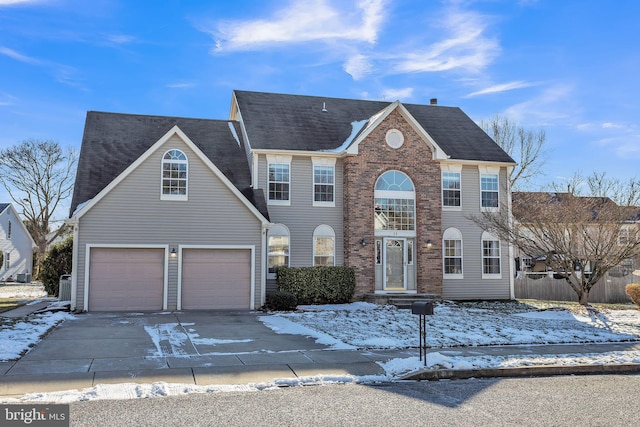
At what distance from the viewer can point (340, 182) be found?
74.8ft

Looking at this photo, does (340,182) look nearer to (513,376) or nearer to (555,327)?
(555,327)

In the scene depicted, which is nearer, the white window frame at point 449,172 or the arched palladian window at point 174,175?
the arched palladian window at point 174,175

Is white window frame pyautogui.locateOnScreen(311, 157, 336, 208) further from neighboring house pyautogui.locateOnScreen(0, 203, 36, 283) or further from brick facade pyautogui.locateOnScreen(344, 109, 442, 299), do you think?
neighboring house pyautogui.locateOnScreen(0, 203, 36, 283)

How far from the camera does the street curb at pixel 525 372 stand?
9.05 m

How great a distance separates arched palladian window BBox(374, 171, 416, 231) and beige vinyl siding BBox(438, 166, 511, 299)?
1.76m

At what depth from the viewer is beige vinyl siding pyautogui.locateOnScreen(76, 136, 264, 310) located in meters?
18.1

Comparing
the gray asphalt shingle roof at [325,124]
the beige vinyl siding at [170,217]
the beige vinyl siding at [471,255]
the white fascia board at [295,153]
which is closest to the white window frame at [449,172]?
the beige vinyl siding at [471,255]

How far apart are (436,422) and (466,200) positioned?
18405mm

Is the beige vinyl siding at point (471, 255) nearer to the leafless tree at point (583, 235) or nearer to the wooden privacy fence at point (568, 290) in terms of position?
the leafless tree at point (583, 235)

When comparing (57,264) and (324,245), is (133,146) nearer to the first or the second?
(57,264)

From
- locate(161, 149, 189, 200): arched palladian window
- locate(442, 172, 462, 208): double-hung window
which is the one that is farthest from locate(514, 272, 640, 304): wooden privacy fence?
locate(161, 149, 189, 200): arched palladian window

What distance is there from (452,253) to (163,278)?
11.8 metres

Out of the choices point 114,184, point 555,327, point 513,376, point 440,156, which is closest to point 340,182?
point 440,156

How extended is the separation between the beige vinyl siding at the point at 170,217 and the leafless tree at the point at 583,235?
9523mm
